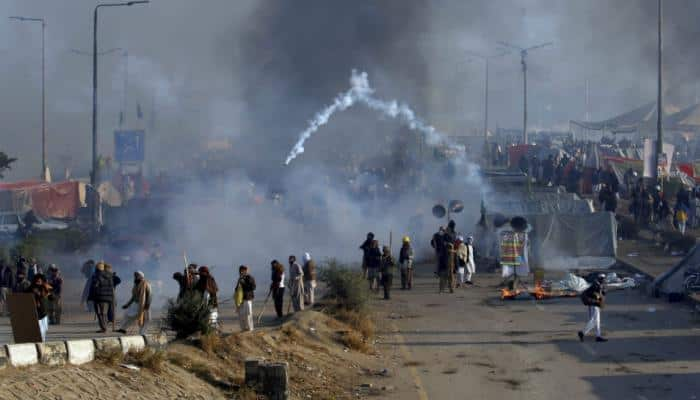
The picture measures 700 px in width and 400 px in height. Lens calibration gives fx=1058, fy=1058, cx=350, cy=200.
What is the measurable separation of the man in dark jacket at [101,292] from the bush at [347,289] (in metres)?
3.85

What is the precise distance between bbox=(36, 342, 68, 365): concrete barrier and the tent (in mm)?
12859

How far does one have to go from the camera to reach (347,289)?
1795cm

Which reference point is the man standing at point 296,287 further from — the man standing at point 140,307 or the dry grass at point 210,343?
the dry grass at point 210,343

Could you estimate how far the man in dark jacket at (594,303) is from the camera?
1556 cm

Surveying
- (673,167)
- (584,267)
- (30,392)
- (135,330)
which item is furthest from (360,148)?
(30,392)

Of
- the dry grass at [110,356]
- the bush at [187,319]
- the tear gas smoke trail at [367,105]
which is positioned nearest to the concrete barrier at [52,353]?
the dry grass at [110,356]

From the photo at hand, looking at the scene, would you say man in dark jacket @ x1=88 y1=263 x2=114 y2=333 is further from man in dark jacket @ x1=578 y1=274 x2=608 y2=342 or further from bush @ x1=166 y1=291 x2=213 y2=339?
man in dark jacket @ x1=578 y1=274 x2=608 y2=342

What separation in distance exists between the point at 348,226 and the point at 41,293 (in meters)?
17.5

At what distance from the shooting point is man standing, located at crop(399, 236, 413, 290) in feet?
71.2

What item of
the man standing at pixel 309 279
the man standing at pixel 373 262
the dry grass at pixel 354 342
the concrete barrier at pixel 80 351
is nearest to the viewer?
the concrete barrier at pixel 80 351

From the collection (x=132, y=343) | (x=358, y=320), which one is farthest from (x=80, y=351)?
(x=358, y=320)

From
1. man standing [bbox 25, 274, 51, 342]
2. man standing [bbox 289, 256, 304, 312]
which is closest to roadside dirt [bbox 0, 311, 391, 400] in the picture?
man standing [bbox 289, 256, 304, 312]

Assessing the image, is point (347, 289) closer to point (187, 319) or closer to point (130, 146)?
point (187, 319)

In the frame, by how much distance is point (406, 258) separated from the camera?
21875 millimetres
